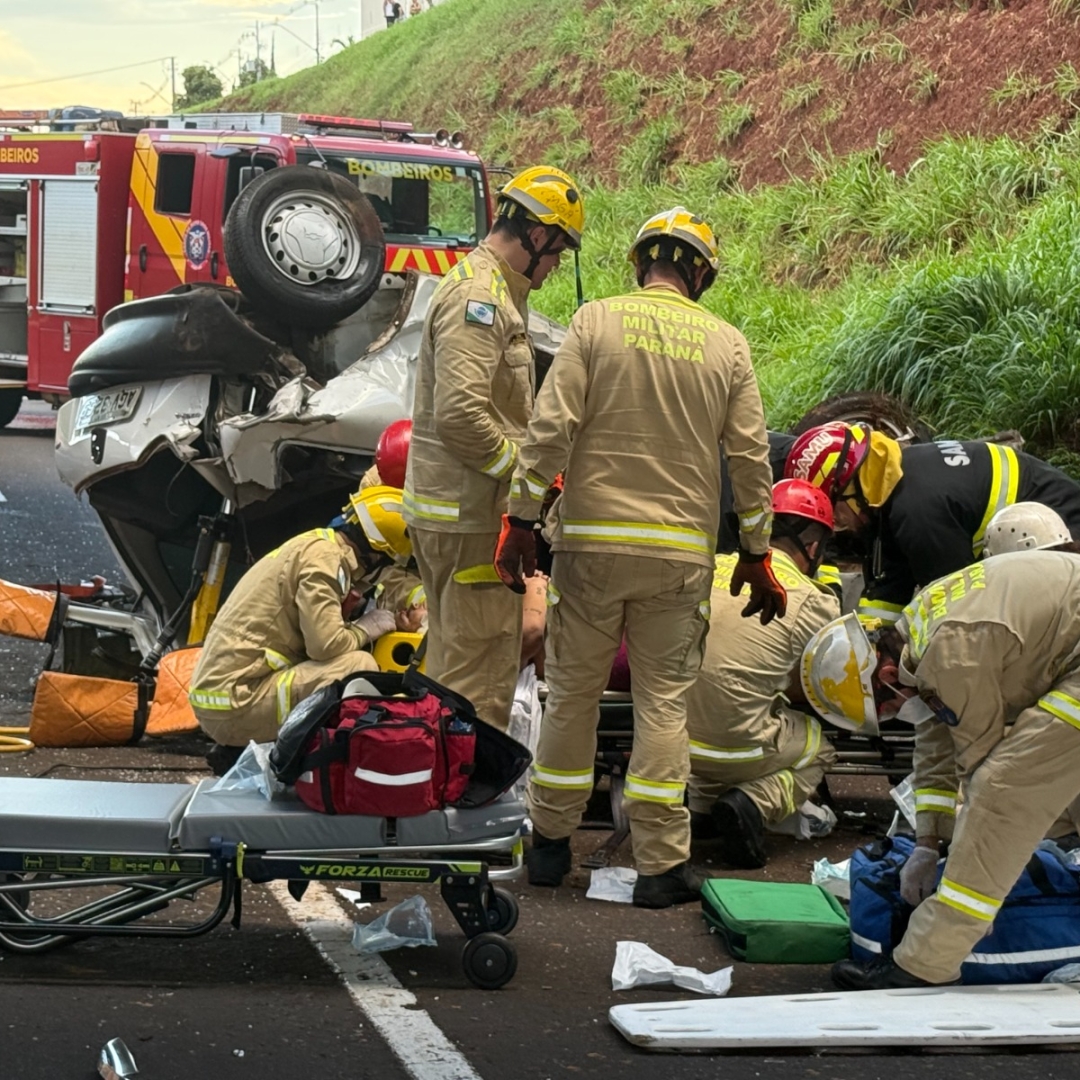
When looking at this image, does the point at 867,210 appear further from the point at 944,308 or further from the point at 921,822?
the point at 921,822

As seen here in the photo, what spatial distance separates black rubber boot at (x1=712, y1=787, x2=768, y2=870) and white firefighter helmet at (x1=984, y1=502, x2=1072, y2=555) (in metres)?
1.30

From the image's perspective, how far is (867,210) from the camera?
14.4 m

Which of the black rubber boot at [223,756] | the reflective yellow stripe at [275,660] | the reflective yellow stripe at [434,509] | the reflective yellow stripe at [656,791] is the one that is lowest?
the black rubber boot at [223,756]

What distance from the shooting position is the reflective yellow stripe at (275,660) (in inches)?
231

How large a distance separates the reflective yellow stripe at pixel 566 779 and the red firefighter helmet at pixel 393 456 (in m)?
1.54

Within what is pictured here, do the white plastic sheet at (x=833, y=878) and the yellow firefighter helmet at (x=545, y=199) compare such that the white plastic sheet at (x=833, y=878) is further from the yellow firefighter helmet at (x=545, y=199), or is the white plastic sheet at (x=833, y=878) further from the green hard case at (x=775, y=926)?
the yellow firefighter helmet at (x=545, y=199)

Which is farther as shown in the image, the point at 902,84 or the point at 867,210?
the point at 902,84

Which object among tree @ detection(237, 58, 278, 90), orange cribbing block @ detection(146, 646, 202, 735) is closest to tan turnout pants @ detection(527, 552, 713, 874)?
orange cribbing block @ detection(146, 646, 202, 735)

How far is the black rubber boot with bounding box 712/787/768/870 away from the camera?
5.46 m

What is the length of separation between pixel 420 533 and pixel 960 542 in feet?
5.52

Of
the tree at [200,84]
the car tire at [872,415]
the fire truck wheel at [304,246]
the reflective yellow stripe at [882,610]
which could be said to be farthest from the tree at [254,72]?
the reflective yellow stripe at [882,610]

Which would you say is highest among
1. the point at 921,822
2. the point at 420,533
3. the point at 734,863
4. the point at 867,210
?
the point at 867,210

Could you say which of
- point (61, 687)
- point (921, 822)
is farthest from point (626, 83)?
point (921, 822)

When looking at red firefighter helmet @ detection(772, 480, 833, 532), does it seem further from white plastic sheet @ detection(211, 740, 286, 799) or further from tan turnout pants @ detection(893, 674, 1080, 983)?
white plastic sheet @ detection(211, 740, 286, 799)
